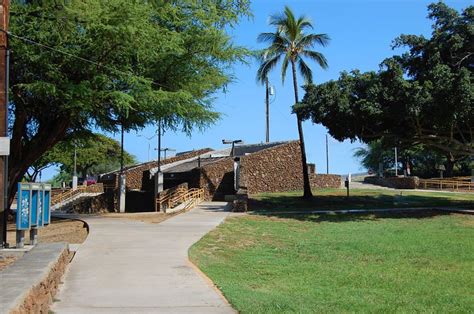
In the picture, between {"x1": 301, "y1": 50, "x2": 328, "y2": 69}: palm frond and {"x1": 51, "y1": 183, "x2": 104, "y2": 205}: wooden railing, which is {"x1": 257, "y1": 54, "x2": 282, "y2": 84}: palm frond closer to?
{"x1": 301, "y1": 50, "x2": 328, "y2": 69}: palm frond

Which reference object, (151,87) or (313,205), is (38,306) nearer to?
(151,87)

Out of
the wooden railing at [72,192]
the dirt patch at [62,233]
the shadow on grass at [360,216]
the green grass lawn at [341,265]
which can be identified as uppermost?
the wooden railing at [72,192]

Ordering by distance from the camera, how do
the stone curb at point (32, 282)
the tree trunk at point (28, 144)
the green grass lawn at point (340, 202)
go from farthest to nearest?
the green grass lawn at point (340, 202) < the tree trunk at point (28, 144) < the stone curb at point (32, 282)

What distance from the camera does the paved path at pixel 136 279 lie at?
763 centimetres

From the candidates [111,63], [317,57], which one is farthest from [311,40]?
[111,63]

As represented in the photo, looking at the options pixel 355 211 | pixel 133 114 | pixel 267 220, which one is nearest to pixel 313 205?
pixel 355 211

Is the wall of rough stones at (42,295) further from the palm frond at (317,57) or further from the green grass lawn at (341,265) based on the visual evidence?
the palm frond at (317,57)

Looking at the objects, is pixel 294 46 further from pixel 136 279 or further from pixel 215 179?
pixel 136 279

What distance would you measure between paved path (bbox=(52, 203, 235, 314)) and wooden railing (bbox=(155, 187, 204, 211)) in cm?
1560

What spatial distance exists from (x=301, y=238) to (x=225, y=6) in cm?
1205

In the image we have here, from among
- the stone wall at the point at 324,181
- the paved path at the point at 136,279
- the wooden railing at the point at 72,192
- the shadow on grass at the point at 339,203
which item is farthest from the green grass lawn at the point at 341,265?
the wooden railing at the point at 72,192

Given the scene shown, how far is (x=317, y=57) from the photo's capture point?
35969 millimetres

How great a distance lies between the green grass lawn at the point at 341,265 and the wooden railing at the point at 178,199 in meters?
10.2

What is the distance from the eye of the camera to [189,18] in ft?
77.6
